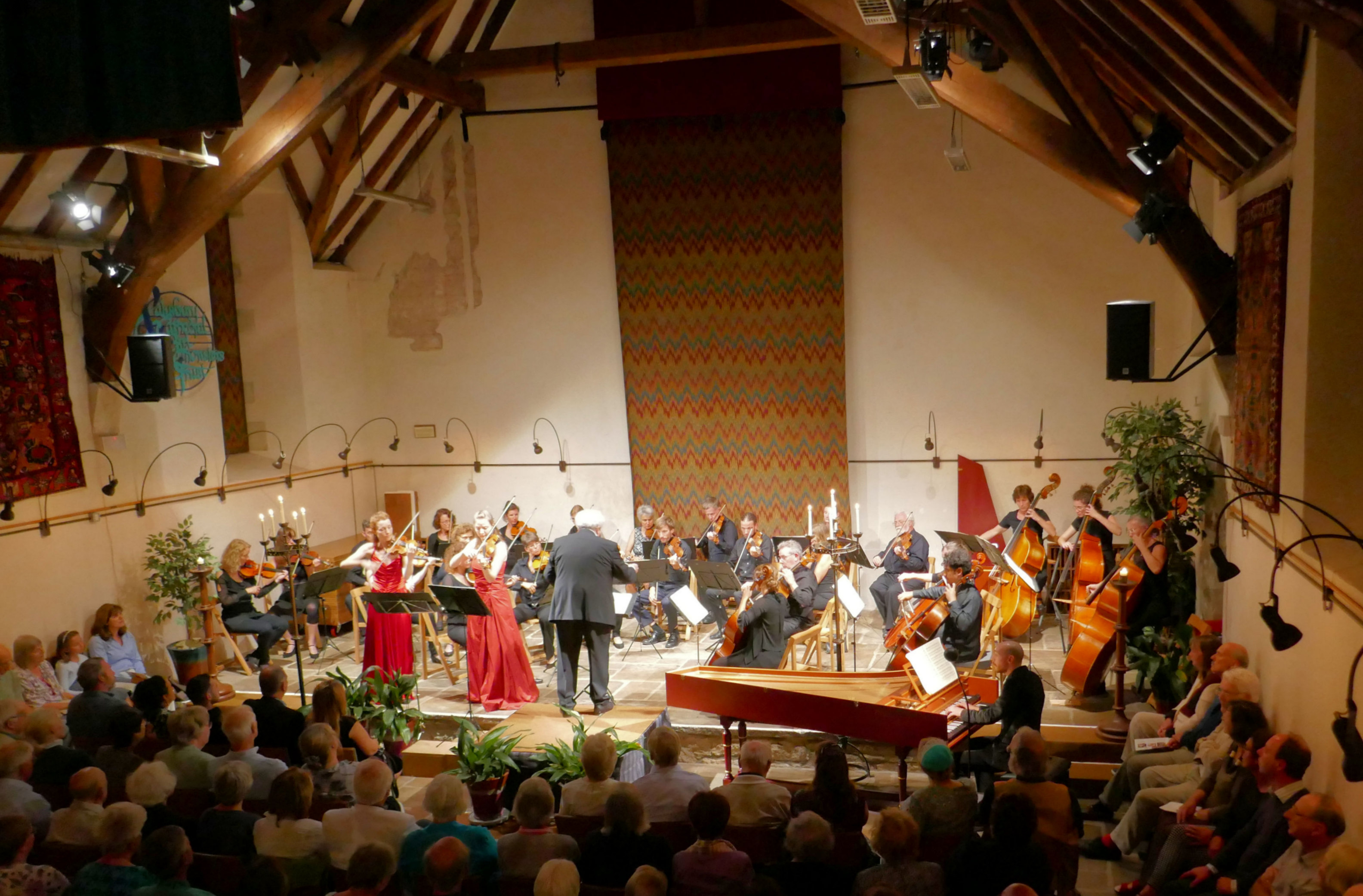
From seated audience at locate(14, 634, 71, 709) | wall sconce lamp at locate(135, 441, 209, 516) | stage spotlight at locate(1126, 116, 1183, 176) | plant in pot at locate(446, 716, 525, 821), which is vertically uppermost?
stage spotlight at locate(1126, 116, 1183, 176)

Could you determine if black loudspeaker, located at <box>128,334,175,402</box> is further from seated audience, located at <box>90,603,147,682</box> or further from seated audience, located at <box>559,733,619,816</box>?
seated audience, located at <box>559,733,619,816</box>

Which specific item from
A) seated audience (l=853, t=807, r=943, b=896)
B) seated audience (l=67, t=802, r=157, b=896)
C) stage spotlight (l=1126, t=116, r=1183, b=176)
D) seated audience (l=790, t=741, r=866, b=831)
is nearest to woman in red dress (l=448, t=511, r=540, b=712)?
seated audience (l=790, t=741, r=866, b=831)

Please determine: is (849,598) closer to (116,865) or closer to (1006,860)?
(1006,860)

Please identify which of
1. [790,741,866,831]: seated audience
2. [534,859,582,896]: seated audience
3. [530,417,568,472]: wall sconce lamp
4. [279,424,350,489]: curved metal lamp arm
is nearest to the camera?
[534,859,582,896]: seated audience

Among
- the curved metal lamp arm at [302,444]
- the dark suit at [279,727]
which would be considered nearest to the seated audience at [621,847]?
the dark suit at [279,727]

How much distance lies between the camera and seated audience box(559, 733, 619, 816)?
13.4 feet

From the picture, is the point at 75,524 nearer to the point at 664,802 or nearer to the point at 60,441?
the point at 60,441

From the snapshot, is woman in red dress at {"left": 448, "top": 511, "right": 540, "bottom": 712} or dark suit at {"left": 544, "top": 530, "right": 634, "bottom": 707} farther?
woman in red dress at {"left": 448, "top": 511, "right": 540, "bottom": 712}

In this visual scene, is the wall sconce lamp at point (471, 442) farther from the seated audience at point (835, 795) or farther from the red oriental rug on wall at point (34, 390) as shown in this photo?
the seated audience at point (835, 795)

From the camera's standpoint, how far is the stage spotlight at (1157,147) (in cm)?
561

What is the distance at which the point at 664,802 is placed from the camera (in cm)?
409

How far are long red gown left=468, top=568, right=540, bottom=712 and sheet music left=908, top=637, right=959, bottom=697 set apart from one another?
302 cm

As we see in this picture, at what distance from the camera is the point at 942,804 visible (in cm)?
399

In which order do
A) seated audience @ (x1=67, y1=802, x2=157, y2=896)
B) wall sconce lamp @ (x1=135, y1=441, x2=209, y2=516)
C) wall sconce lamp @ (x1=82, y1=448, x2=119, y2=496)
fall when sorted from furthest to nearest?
wall sconce lamp @ (x1=135, y1=441, x2=209, y2=516) < wall sconce lamp @ (x1=82, y1=448, x2=119, y2=496) < seated audience @ (x1=67, y1=802, x2=157, y2=896)
